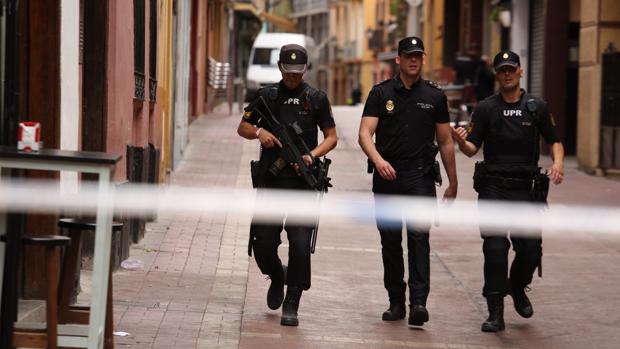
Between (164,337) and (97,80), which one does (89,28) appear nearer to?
(97,80)

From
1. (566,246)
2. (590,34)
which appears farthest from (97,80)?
(590,34)

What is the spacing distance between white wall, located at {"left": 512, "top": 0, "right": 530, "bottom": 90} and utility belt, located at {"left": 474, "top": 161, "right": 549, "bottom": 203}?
21.0m

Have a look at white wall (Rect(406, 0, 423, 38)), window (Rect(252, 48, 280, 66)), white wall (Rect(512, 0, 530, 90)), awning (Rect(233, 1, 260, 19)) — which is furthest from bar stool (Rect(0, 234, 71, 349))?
awning (Rect(233, 1, 260, 19))

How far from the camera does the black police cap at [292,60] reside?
9.58 meters

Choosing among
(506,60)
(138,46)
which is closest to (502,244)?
(506,60)

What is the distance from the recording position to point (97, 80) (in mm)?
11195

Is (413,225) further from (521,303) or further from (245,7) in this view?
(245,7)

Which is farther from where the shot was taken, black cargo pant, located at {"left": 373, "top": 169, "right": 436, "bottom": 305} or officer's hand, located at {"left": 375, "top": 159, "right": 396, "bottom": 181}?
black cargo pant, located at {"left": 373, "top": 169, "right": 436, "bottom": 305}

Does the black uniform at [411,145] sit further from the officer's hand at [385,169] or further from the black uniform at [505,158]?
the black uniform at [505,158]

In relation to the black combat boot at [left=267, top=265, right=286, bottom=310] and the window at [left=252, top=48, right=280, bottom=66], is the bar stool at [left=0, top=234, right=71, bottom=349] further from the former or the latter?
the window at [left=252, top=48, right=280, bottom=66]

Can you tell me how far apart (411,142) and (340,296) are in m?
1.85

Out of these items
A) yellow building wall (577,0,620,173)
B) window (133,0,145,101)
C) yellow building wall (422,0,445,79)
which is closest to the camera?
window (133,0,145,101)

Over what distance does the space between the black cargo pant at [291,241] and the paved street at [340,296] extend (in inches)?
13.5

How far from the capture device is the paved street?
9.23 m
